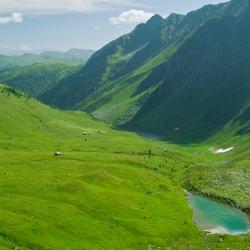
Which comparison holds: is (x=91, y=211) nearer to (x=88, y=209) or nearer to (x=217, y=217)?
(x=88, y=209)

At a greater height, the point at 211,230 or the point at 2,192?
the point at 2,192

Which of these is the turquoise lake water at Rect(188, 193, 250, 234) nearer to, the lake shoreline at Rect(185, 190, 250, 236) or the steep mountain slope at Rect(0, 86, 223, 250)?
the lake shoreline at Rect(185, 190, 250, 236)

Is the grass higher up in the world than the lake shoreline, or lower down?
higher up

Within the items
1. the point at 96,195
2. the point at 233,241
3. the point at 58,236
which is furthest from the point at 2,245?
the point at 233,241

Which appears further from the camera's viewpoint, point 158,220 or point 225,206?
point 225,206

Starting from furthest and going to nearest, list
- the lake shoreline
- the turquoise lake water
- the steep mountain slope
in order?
1. the turquoise lake water
2. the lake shoreline
3. the steep mountain slope

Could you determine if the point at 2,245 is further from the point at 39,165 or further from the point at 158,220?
the point at 39,165

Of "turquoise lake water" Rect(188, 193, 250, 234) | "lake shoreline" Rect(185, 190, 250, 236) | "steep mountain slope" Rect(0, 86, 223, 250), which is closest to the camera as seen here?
"steep mountain slope" Rect(0, 86, 223, 250)

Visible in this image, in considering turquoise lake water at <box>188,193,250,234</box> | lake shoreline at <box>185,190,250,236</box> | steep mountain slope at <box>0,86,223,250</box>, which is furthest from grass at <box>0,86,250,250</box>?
turquoise lake water at <box>188,193,250,234</box>
